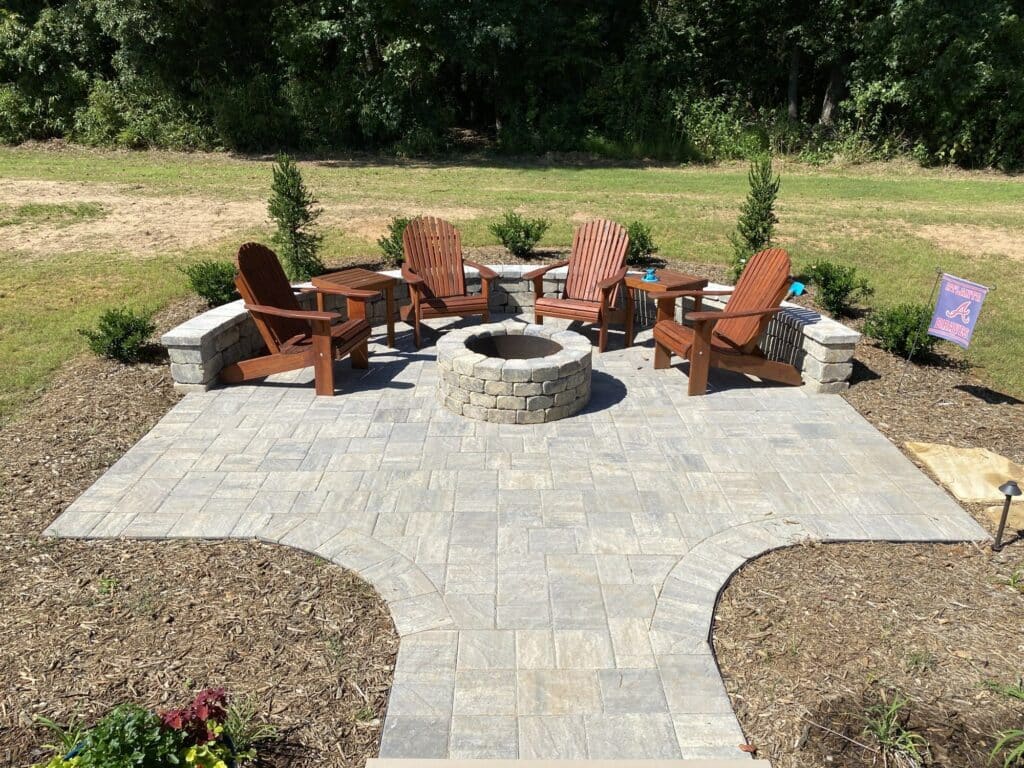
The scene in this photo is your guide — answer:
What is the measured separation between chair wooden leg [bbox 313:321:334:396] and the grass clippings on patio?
346 cm

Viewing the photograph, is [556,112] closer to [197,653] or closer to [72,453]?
[72,453]

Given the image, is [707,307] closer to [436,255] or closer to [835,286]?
[835,286]

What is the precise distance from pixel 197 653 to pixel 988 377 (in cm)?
639

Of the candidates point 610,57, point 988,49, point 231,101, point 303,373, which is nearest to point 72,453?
point 303,373

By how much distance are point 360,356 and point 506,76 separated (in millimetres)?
17287

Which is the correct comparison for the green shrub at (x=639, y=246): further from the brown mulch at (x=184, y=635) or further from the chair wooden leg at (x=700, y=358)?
the brown mulch at (x=184, y=635)

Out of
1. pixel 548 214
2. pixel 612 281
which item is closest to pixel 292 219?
pixel 612 281

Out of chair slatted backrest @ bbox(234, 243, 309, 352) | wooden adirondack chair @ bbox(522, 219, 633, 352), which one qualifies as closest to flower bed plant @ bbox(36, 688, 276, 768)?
chair slatted backrest @ bbox(234, 243, 309, 352)

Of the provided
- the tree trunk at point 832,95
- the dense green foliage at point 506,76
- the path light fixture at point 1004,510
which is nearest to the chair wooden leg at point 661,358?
the path light fixture at point 1004,510

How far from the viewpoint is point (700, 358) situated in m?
5.82

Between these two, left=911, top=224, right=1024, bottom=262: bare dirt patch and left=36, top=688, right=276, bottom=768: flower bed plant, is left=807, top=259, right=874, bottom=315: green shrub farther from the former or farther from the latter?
left=36, top=688, right=276, bottom=768: flower bed plant

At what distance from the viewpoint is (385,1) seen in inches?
746

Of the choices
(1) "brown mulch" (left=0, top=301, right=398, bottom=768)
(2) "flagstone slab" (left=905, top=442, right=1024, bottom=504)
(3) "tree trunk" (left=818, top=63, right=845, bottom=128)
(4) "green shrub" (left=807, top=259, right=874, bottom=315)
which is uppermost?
(3) "tree trunk" (left=818, top=63, right=845, bottom=128)

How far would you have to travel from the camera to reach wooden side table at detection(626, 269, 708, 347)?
659 cm
